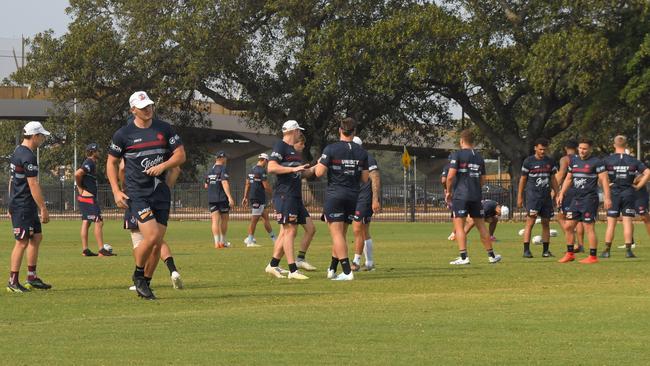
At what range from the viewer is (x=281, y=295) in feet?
46.0

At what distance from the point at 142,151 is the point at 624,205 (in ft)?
34.8

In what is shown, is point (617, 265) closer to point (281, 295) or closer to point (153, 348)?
point (281, 295)

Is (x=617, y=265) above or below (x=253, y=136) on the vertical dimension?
below

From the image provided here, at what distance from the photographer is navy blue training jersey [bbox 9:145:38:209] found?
48.8 ft

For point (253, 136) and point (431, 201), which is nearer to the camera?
point (431, 201)

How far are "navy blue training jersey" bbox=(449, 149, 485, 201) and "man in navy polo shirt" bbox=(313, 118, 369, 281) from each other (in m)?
3.42

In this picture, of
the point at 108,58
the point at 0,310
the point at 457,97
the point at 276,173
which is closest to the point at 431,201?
the point at 457,97

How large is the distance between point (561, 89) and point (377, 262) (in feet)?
120

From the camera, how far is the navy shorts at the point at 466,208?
19219 millimetres

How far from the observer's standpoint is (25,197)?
15023mm

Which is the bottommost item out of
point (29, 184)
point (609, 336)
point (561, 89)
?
point (609, 336)

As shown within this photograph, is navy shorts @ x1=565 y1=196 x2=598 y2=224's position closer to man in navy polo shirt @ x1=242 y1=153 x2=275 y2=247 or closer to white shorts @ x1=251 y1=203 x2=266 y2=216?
man in navy polo shirt @ x1=242 y1=153 x2=275 y2=247

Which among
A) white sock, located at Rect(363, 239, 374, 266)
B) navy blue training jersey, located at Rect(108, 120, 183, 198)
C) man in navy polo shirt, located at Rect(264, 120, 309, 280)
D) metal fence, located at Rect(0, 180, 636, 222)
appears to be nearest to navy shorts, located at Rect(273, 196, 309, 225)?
man in navy polo shirt, located at Rect(264, 120, 309, 280)

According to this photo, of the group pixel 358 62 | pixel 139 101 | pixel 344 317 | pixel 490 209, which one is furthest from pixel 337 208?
pixel 358 62
